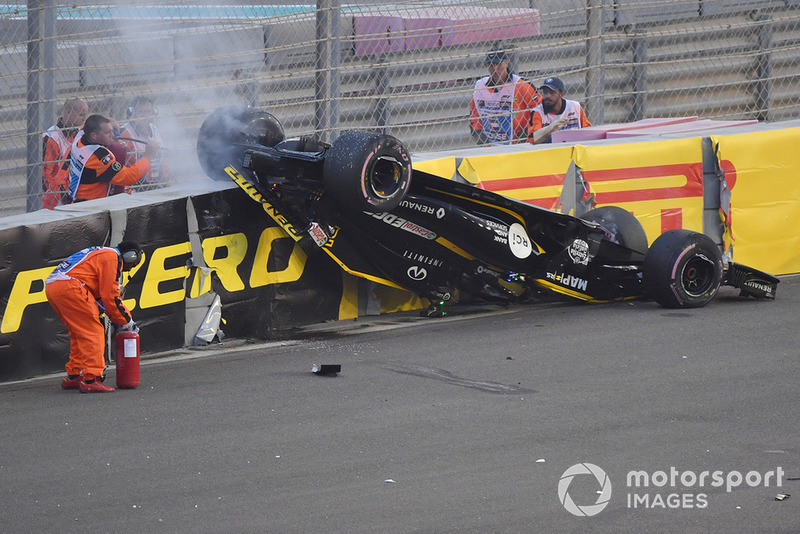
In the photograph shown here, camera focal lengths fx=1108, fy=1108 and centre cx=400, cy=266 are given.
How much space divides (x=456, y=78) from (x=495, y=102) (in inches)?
20.4

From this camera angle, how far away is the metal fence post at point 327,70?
30.5 feet

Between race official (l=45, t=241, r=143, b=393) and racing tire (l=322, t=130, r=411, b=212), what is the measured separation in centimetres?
162

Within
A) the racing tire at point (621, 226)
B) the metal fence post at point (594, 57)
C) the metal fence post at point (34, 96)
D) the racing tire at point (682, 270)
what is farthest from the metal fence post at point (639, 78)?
the metal fence post at point (34, 96)

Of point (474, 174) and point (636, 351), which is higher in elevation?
point (474, 174)

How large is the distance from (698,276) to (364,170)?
307cm

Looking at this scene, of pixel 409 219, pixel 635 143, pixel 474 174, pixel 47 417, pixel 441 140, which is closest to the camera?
pixel 47 417

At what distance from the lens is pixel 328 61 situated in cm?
930

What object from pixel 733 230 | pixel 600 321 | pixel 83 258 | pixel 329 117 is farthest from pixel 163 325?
pixel 733 230

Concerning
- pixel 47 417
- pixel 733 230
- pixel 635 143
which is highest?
pixel 635 143

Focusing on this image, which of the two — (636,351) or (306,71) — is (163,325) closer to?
(306,71)

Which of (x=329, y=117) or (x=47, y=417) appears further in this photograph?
(x=329, y=117)

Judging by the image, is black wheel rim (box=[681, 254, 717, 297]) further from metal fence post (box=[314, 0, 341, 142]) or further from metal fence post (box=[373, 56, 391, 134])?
metal fence post (box=[314, 0, 341, 142])

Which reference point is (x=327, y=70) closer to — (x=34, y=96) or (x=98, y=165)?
(x=98, y=165)

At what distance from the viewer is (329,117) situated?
368 inches
